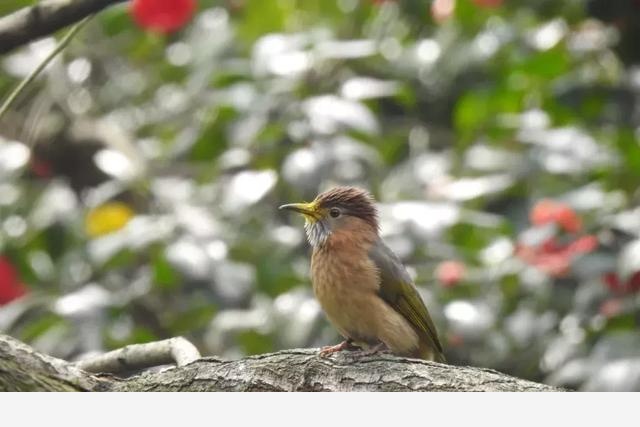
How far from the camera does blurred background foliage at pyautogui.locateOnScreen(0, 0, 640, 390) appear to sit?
437cm

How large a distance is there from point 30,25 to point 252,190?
2103 mm

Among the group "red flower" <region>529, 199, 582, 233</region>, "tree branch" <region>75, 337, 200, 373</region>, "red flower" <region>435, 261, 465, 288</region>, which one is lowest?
"tree branch" <region>75, 337, 200, 373</region>

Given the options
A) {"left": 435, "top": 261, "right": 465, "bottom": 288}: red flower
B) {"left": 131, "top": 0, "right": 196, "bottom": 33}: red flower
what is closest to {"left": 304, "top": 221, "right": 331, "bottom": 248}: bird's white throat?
{"left": 435, "top": 261, "right": 465, "bottom": 288}: red flower

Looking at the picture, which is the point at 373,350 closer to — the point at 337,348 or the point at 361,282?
the point at 337,348

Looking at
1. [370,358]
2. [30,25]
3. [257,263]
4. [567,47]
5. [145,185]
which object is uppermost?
[567,47]

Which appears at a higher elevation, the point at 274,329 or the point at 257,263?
the point at 257,263

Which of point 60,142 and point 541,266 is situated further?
point 60,142

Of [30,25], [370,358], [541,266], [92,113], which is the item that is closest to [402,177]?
[541,266]

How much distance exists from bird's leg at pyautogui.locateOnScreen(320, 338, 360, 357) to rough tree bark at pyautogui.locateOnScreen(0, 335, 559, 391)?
0.12 metres

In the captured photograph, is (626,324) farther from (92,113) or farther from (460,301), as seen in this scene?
(92,113)

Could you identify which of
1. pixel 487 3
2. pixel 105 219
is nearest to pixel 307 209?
pixel 105 219

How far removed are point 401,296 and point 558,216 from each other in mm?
1051

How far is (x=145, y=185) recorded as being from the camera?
489 cm

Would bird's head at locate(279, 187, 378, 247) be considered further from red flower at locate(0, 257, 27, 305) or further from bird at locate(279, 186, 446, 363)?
red flower at locate(0, 257, 27, 305)
